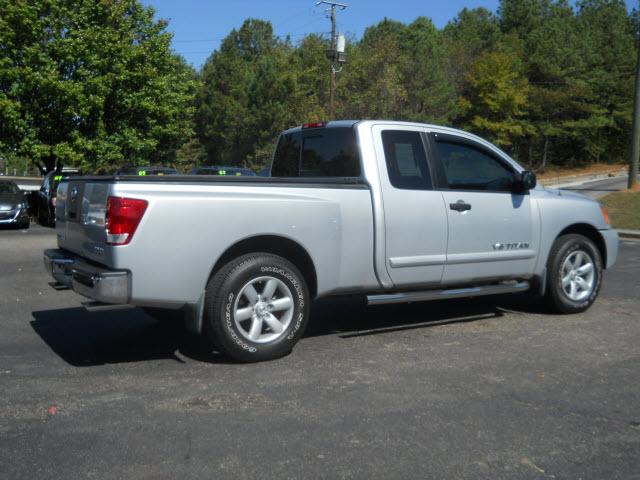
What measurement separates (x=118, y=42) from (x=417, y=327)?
77.0 feet

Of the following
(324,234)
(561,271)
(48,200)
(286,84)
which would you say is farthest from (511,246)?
(286,84)

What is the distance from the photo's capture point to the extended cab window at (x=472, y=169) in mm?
6758

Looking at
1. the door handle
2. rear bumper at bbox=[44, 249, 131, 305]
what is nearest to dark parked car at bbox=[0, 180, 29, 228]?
rear bumper at bbox=[44, 249, 131, 305]

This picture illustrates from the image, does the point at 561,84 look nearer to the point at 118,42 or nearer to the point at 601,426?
the point at 118,42

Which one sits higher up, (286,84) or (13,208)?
(286,84)

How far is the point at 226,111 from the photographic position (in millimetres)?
64125

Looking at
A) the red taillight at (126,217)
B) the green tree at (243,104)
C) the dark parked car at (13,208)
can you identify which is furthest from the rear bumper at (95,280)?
the green tree at (243,104)

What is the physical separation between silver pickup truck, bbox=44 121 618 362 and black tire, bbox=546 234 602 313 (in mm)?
16

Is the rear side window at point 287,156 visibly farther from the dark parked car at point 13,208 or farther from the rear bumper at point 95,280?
the dark parked car at point 13,208

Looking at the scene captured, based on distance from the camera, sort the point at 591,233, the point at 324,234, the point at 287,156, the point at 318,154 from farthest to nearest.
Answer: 1. the point at 591,233
2. the point at 287,156
3. the point at 318,154
4. the point at 324,234

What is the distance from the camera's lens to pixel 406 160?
21.4ft

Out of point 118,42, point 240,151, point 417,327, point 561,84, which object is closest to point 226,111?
point 240,151

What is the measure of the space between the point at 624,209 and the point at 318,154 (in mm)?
18556

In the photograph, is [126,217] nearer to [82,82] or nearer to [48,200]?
[48,200]
